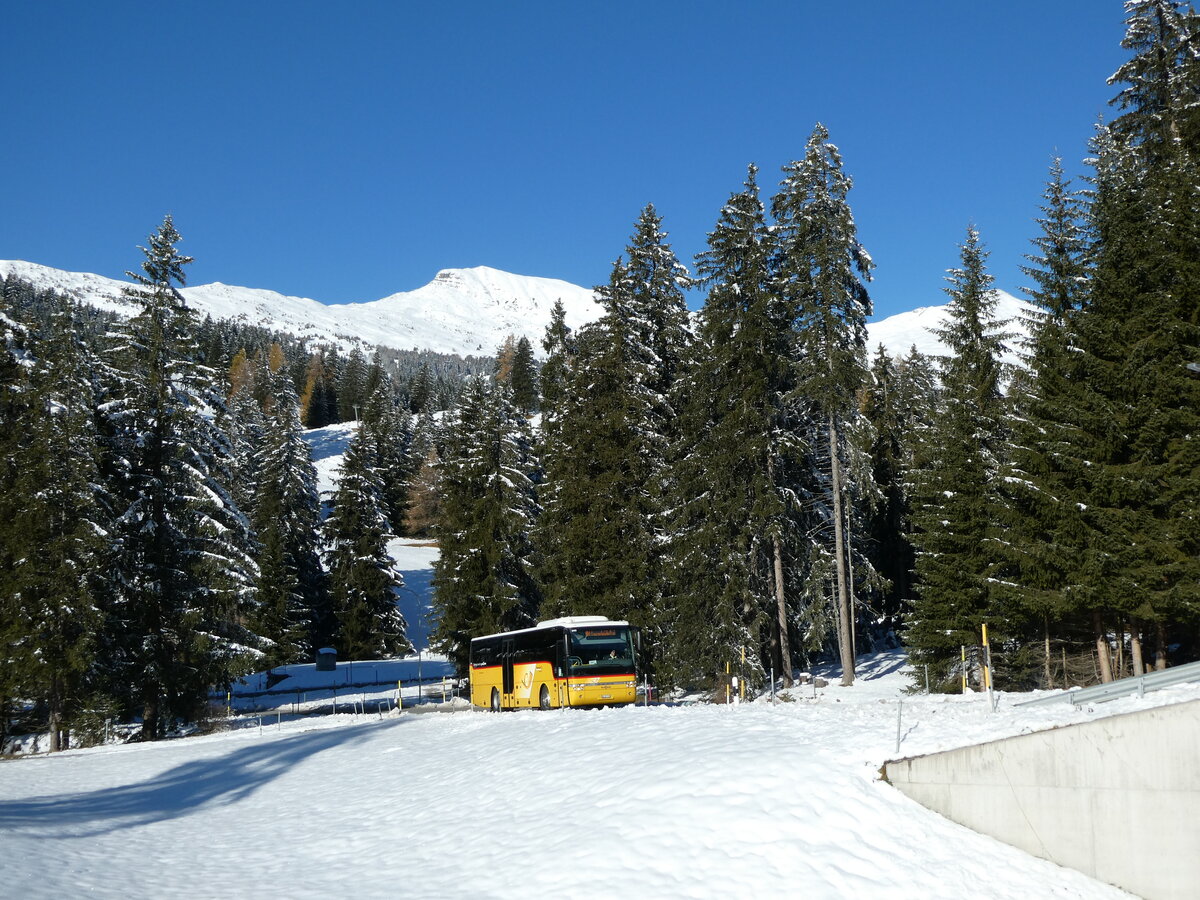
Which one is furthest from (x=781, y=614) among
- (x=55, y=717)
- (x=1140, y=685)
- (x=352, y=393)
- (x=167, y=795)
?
(x=352, y=393)

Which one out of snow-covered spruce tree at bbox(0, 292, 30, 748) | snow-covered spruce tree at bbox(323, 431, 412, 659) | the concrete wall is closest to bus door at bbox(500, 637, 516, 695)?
snow-covered spruce tree at bbox(0, 292, 30, 748)

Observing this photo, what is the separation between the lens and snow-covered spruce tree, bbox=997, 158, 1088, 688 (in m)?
24.6

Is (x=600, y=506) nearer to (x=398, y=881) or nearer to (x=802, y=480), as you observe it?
(x=802, y=480)

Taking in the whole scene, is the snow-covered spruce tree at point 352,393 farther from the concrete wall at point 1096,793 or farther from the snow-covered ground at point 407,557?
the concrete wall at point 1096,793

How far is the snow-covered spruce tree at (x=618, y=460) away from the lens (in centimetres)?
3509

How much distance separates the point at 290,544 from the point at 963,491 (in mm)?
45307

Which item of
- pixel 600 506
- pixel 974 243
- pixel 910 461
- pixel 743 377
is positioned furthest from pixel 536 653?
pixel 910 461

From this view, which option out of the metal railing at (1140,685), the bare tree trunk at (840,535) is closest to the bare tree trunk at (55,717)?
the bare tree trunk at (840,535)

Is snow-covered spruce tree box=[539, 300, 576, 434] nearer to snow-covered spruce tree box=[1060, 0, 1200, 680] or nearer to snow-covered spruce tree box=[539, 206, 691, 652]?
snow-covered spruce tree box=[539, 206, 691, 652]

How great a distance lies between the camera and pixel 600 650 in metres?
28.5

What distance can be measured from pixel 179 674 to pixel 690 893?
94.2 feet

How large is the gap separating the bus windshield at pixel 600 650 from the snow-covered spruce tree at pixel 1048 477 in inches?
464

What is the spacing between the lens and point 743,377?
3181 cm

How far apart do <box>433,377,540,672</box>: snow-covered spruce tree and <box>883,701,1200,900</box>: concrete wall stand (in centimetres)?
3158
